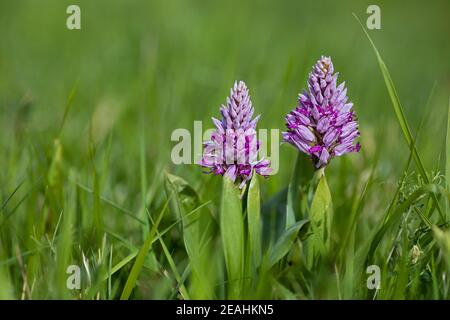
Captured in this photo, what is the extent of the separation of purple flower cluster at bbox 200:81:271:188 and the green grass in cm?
6

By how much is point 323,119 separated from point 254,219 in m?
0.37

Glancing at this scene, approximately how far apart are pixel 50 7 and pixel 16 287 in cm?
524

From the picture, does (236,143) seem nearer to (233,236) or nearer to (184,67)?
(233,236)

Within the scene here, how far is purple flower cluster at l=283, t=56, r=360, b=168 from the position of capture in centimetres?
200

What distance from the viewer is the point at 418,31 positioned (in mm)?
7945

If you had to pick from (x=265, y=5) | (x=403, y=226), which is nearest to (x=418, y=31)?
(x=265, y=5)

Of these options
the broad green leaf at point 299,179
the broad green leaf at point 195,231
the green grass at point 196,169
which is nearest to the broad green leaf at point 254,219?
the green grass at point 196,169

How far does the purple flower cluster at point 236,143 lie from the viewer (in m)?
1.95

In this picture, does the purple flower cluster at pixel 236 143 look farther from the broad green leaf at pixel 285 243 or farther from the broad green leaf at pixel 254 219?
the broad green leaf at pixel 285 243

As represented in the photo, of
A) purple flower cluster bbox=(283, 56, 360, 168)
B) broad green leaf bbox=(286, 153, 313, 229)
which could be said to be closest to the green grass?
broad green leaf bbox=(286, 153, 313, 229)

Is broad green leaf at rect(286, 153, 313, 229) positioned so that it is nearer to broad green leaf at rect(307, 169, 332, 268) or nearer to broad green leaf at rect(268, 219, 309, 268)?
broad green leaf at rect(307, 169, 332, 268)

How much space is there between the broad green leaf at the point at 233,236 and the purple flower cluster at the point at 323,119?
0.26 metres

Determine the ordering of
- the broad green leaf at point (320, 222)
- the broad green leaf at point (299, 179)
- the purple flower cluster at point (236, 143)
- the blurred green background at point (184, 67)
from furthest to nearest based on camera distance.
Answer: the blurred green background at point (184, 67)
the broad green leaf at point (299, 179)
the broad green leaf at point (320, 222)
the purple flower cluster at point (236, 143)
